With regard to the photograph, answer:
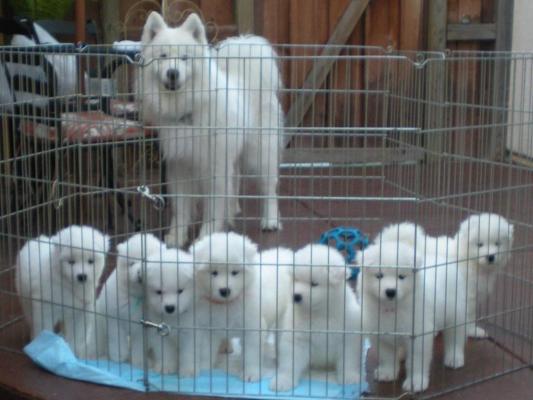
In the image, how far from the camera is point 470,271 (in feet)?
11.2

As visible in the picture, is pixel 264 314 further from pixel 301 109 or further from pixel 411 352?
pixel 301 109

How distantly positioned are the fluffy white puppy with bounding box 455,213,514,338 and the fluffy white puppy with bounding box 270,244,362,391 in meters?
0.52

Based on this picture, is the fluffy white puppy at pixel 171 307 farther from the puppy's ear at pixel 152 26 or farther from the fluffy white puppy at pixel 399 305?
the puppy's ear at pixel 152 26

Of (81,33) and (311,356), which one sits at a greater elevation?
(81,33)

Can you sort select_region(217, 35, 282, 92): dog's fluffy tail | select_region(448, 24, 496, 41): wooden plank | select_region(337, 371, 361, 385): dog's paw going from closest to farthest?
select_region(337, 371, 361, 385): dog's paw < select_region(217, 35, 282, 92): dog's fluffy tail < select_region(448, 24, 496, 41): wooden plank

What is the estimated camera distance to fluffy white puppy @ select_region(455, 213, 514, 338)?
11.1ft

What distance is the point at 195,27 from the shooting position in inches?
191

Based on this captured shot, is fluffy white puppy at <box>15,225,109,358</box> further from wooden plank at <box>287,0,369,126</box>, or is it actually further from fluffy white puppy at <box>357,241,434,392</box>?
wooden plank at <box>287,0,369,126</box>

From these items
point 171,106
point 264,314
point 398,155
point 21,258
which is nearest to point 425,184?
point 398,155

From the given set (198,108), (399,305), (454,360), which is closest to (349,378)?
(399,305)

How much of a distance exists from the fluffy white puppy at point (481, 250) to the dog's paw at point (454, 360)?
14 centimetres

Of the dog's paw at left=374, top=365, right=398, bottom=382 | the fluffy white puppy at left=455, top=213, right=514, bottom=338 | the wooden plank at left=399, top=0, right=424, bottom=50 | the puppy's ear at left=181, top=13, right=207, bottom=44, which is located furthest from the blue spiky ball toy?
the wooden plank at left=399, top=0, right=424, bottom=50

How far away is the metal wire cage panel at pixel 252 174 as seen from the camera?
323cm

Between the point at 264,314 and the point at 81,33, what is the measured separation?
381 centimetres
